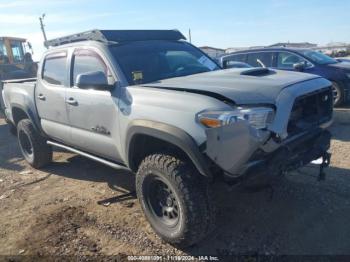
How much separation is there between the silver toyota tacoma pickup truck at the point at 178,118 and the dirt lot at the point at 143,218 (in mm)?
335

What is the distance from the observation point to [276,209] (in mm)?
3994

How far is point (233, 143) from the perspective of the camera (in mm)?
2736

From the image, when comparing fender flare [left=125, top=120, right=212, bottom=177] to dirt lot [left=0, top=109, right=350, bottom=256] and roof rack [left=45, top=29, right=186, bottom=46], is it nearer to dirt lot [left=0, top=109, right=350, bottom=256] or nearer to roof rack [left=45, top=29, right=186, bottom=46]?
dirt lot [left=0, top=109, right=350, bottom=256]

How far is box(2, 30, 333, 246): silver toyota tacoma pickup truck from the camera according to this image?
2.89m

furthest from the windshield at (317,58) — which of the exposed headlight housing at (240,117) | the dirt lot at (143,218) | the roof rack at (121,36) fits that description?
the exposed headlight housing at (240,117)

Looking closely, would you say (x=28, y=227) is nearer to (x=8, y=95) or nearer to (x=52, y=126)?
(x=52, y=126)

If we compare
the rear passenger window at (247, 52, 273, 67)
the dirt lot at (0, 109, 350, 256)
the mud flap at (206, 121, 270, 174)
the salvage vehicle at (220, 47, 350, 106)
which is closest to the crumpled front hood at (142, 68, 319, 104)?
the mud flap at (206, 121, 270, 174)

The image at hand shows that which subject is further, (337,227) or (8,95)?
(8,95)

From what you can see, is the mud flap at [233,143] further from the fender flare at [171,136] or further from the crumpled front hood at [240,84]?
the crumpled front hood at [240,84]

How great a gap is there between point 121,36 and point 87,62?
1.70 feet

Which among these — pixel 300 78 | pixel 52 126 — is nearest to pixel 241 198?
pixel 300 78

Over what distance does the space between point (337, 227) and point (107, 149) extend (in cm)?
255

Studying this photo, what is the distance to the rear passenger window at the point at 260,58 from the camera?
986 centimetres

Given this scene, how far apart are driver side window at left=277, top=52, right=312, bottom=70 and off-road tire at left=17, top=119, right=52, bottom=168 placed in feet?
20.9
